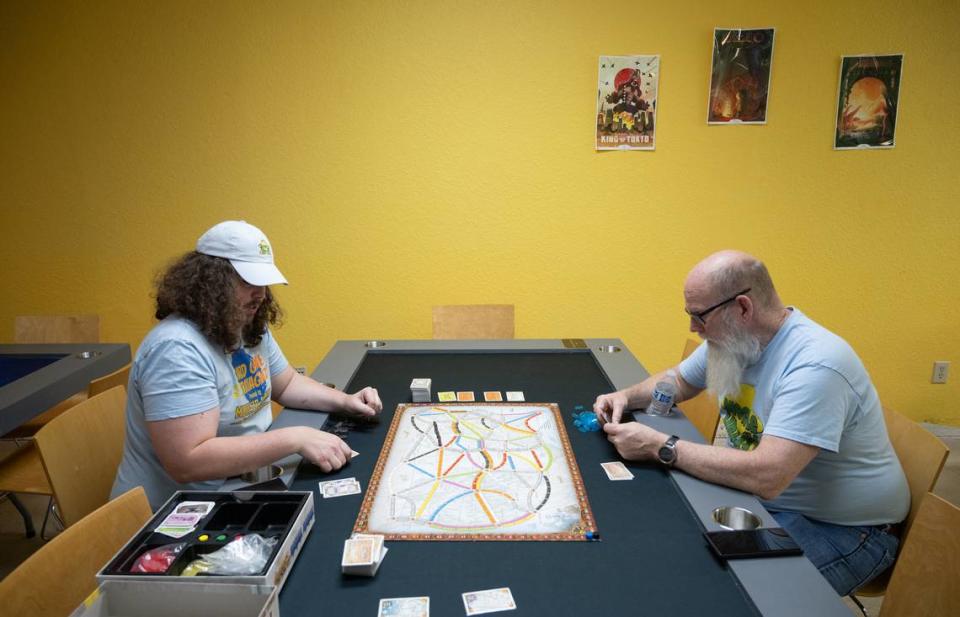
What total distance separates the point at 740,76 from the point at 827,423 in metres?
2.26

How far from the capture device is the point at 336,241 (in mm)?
3221

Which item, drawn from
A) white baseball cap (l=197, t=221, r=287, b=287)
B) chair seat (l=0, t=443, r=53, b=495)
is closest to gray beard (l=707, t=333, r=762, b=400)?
white baseball cap (l=197, t=221, r=287, b=287)

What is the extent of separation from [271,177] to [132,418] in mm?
1949

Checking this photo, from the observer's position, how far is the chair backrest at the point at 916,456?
1447mm

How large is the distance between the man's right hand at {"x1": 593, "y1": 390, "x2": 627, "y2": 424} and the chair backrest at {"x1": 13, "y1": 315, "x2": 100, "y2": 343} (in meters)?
2.46

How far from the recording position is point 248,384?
162 cm

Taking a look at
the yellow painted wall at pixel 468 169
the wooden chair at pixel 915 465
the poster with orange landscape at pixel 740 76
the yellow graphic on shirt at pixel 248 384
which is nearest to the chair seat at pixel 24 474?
the yellow graphic on shirt at pixel 248 384

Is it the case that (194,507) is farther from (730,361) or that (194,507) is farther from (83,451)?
(730,361)

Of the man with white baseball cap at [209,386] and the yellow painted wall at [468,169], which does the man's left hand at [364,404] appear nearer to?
the man with white baseball cap at [209,386]

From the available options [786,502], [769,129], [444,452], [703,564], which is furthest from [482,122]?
[703,564]

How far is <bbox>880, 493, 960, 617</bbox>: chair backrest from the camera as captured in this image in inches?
43.2

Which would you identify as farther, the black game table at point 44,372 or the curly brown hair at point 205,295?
the black game table at point 44,372

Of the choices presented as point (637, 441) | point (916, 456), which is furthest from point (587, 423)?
point (916, 456)

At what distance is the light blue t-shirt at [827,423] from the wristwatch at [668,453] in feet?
0.71
